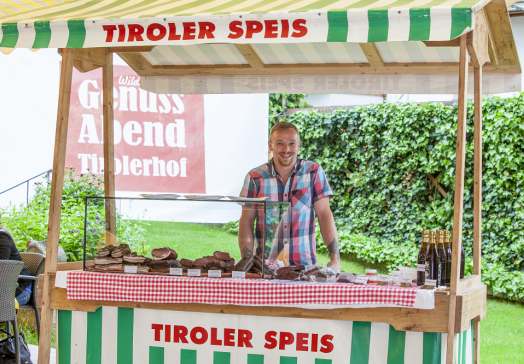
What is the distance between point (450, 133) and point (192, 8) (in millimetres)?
5296

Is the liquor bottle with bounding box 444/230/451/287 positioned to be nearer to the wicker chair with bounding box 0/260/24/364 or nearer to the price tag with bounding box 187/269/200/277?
the price tag with bounding box 187/269/200/277

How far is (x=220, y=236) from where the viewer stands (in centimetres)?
294

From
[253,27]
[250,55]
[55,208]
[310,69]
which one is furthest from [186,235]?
[310,69]

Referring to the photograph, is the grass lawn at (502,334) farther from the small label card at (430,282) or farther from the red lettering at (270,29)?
the red lettering at (270,29)

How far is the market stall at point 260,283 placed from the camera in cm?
247

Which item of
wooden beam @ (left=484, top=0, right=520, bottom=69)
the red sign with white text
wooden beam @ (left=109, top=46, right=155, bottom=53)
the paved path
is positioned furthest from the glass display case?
the red sign with white text

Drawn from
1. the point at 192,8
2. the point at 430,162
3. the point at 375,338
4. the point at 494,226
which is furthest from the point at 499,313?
the point at 192,8

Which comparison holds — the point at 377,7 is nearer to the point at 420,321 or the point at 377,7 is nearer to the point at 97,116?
the point at 420,321

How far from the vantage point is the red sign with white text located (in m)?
7.68

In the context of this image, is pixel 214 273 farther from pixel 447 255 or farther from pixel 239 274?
pixel 447 255

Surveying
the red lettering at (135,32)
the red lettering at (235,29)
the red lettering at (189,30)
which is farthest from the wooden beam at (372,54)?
the red lettering at (135,32)

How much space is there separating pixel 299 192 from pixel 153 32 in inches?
64.0

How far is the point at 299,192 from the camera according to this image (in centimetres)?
384

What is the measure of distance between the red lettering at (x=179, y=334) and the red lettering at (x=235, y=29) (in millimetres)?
1565
